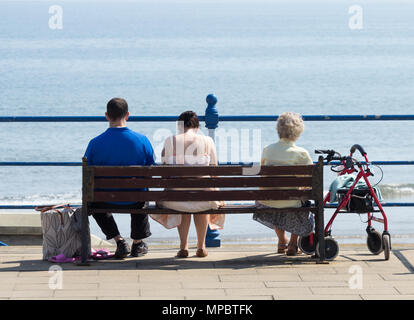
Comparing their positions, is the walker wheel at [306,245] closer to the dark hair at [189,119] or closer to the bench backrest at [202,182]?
the bench backrest at [202,182]

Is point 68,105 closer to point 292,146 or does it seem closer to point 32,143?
point 32,143

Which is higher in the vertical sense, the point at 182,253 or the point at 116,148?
the point at 116,148

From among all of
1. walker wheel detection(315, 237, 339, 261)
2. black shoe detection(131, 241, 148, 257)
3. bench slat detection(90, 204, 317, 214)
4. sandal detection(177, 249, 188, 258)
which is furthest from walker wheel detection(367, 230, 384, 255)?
black shoe detection(131, 241, 148, 257)

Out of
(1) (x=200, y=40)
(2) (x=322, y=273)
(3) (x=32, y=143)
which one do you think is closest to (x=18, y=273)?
(2) (x=322, y=273)

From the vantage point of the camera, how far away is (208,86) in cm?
4681

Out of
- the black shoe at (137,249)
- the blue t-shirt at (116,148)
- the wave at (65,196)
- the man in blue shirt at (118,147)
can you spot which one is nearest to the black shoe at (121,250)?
the man in blue shirt at (118,147)

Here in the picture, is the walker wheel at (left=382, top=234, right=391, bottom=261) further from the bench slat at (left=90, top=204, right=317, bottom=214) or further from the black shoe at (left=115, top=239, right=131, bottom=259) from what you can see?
the black shoe at (left=115, top=239, right=131, bottom=259)

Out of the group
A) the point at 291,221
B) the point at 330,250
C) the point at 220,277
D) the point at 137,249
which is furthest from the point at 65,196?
the point at 220,277

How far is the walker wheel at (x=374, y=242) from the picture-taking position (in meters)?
6.61

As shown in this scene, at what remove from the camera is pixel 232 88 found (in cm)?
4650

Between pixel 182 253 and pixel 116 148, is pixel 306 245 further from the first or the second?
pixel 116 148

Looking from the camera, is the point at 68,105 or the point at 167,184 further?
the point at 68,105

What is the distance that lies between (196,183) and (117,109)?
0.84 m
